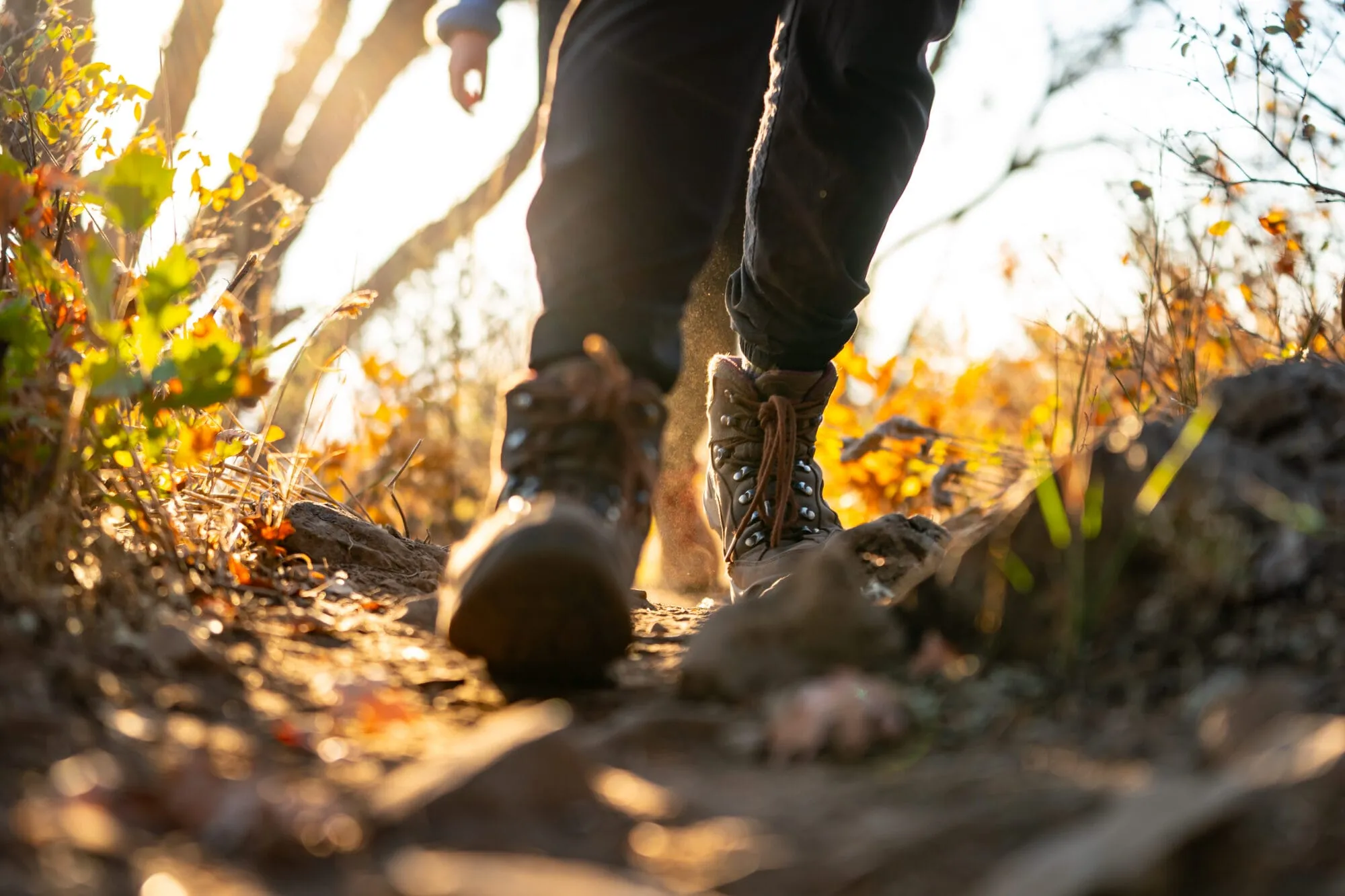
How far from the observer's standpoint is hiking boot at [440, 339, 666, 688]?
118 cm

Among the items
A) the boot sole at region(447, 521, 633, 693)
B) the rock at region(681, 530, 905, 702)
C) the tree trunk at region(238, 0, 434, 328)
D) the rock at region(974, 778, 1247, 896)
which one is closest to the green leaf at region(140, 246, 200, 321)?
the boot sole at region(447, 521, 633, 693)

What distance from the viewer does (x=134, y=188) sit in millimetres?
1327

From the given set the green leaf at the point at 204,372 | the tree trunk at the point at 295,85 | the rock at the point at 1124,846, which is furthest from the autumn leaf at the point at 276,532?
the tree trunk at the point at 295,85

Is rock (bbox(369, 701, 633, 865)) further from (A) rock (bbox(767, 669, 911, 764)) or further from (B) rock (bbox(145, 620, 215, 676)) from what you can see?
(B) rock (bbox(145, 620, 215, 676))

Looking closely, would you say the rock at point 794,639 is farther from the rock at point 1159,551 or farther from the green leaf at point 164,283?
the green leaf at point 164,283

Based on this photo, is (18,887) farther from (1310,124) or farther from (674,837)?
(1310,124)

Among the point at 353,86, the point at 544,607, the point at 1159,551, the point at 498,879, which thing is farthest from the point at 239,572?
the point at 353,86

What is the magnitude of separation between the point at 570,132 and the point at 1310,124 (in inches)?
74.2

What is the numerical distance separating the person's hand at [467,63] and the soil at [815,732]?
964 mm

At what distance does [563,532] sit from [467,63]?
0.99m

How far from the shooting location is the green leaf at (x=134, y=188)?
1318 millimetres

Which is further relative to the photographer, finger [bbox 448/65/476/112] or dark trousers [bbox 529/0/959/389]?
finger [bbox 448/65/476/112]

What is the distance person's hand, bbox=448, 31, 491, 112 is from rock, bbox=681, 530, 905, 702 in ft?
3.63

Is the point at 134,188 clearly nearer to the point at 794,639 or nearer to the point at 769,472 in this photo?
the point at 794,639
